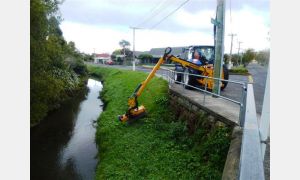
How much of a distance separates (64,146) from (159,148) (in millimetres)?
5302

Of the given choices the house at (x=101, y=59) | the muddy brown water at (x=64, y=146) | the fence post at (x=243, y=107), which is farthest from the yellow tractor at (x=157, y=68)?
the house at (x=101, y=59)

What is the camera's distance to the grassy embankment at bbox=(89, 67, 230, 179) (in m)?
5.89

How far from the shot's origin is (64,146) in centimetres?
1145

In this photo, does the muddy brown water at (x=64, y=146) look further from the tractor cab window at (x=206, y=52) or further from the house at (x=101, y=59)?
the house at (x=101, y=59)

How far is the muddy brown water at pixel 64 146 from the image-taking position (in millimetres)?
9152

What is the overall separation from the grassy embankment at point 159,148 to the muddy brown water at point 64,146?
0.69 metres

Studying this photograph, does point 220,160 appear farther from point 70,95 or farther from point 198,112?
point 70,95

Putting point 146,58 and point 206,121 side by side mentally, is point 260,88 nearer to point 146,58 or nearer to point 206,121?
point 206,121

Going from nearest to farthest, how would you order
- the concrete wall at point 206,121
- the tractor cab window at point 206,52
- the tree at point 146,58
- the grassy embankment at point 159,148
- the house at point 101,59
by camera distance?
the concrete wall at point 206,121 → the grassy embankment at point 159,148 → the tractor cab window at point 206,52 → the tree at point 146,58 → the house at point 101,59

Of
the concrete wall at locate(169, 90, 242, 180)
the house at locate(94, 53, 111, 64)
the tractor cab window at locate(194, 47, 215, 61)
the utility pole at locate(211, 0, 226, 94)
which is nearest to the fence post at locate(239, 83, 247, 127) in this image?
the concrete wall at locate(169, 90, 242, 180)

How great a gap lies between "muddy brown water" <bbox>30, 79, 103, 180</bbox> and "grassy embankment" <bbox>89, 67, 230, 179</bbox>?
0.69 m

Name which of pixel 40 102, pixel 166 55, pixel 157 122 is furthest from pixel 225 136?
pixel 40 102

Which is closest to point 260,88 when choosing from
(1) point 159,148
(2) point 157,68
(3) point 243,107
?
(2) point 157,68

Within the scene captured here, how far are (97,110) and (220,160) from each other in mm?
13934
